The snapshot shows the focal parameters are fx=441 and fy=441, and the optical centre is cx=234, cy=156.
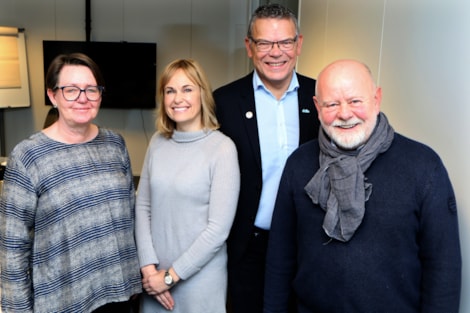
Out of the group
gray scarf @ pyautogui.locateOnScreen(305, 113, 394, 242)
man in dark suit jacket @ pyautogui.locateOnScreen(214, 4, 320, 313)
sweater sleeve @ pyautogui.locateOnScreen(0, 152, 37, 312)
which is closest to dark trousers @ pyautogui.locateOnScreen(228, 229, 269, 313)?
man in dark suit jacket @ pyautogui.locateOnScreen(214, 4, 320, 313)

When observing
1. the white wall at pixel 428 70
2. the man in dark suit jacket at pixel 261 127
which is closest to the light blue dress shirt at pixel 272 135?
the man in dark suit jacket at pixel 261 127

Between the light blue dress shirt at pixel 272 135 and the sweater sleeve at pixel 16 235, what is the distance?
90 cm

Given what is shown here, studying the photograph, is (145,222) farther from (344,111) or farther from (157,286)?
(344,111)

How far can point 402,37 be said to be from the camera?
177cm

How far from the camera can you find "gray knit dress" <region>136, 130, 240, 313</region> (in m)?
1.72

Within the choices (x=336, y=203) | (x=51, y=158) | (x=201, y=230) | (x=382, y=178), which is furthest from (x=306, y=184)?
(x=51, y=158)

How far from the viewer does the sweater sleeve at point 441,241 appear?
1259 millimetres

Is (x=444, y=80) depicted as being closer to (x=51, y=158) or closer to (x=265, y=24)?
(x=265, y=24)

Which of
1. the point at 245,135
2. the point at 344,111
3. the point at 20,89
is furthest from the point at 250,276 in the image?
the point at 20,89

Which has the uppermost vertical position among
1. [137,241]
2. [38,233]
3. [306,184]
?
[306,184]

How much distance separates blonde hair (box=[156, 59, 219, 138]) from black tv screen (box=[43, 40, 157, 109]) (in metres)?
4.78

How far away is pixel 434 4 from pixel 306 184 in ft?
2.51

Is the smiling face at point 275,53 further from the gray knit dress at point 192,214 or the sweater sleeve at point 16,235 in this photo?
the sweater sleeve at point 16,235

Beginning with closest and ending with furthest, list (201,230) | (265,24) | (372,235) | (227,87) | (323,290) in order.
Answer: (372,235) < (323,290) < (201,230) < (265,24) < (227,87)
